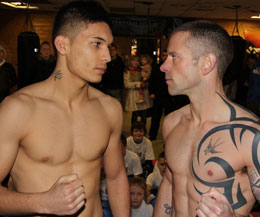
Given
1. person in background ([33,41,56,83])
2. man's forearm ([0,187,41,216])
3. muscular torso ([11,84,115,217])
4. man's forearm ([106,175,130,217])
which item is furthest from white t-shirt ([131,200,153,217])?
person in background ([33,41,56,83])

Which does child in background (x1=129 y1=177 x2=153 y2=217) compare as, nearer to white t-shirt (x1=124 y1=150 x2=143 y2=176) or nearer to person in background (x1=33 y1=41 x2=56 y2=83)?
white t-shirt (x1=124 y1=150 x2=143 y2=176)

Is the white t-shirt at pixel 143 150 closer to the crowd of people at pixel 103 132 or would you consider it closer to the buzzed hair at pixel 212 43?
the crowd of people at pixel 103 132

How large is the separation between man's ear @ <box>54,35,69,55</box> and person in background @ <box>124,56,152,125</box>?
15.0ft

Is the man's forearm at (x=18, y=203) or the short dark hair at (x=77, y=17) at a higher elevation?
the short dark hair at (x=77, y=17)

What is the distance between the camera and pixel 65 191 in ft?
4.47

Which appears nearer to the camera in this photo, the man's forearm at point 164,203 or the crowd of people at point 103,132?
the crowd of people at point 103,132

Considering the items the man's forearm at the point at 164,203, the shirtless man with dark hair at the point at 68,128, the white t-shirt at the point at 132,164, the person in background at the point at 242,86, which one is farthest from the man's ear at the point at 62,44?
the person in background at the point at 242,86

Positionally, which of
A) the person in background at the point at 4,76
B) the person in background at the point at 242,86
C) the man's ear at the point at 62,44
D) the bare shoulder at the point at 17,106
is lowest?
the person in background at the point at 242,86

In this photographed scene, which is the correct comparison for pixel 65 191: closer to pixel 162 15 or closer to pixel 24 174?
pixel 24 174

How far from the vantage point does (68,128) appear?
178cm

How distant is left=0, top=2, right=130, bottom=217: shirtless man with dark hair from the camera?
156 centimetres

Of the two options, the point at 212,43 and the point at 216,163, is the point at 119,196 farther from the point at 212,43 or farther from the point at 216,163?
the point at 212,43

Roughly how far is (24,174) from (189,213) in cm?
89

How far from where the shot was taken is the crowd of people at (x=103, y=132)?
1557 mm
